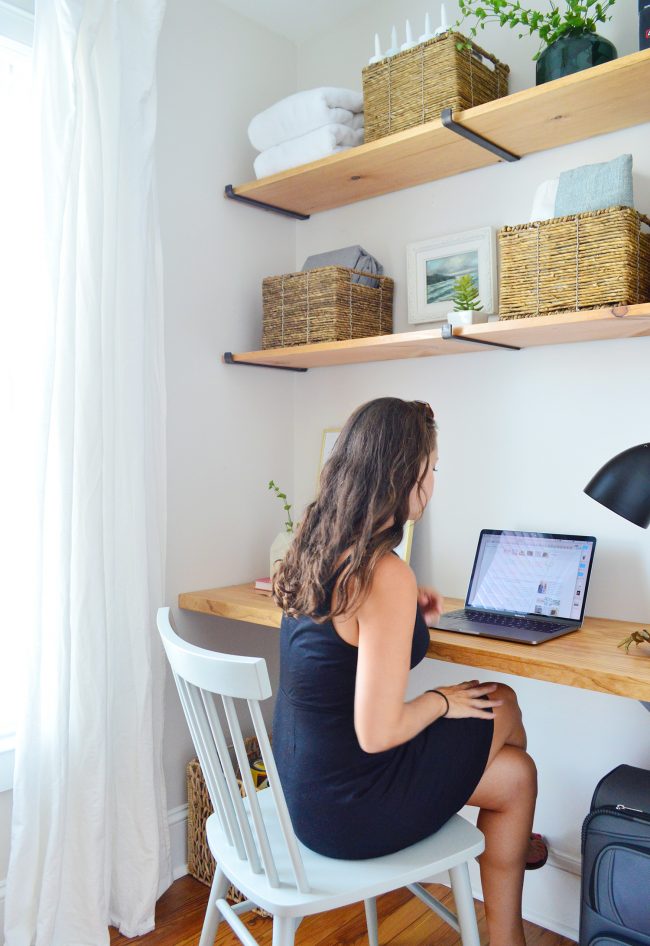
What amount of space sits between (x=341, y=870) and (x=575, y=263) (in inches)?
49.3

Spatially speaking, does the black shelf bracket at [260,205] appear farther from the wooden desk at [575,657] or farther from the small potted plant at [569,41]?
the wooden desk at [575,657]

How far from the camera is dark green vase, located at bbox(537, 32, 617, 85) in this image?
69.6 inches

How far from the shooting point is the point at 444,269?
2.23m

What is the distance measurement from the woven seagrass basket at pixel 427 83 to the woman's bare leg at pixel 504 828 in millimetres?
1395

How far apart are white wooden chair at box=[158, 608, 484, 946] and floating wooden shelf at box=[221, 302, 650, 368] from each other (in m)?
0.91

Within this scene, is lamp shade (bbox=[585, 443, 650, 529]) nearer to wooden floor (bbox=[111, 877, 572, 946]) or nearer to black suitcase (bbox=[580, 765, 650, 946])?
→ black suitcase (bbox=[580, 765, 650, 946])

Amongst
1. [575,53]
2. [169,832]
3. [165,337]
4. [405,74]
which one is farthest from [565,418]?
[169,832]

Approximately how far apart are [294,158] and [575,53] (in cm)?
80

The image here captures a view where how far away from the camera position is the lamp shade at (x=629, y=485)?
153 centimetres

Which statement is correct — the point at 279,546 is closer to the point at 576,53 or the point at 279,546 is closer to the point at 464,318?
the point at 464,318

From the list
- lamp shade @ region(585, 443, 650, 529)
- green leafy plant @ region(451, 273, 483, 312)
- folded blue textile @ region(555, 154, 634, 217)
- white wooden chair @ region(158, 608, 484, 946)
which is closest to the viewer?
white wooden chair @ region(158, 608, 484, 946)

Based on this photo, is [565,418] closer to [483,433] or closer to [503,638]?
[483,433]

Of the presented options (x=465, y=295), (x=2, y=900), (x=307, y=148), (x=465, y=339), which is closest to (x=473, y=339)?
(x=465, y=339)

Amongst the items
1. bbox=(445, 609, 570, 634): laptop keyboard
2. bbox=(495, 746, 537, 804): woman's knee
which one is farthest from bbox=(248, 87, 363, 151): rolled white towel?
bbox=(495, 746, 537, 804): woman's knee
